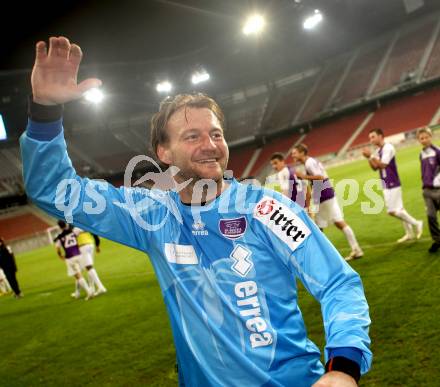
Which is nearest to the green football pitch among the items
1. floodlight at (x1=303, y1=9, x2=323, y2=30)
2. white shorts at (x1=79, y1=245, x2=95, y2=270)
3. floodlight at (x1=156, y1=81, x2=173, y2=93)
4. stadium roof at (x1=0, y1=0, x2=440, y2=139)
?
white shorts at (x1=79, y1=245, x2=95, y2=270)

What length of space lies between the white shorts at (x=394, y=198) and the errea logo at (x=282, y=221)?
21.9 ft

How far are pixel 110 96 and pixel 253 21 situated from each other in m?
19.7

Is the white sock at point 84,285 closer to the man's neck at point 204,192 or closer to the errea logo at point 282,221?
the man's neck at point 204,192

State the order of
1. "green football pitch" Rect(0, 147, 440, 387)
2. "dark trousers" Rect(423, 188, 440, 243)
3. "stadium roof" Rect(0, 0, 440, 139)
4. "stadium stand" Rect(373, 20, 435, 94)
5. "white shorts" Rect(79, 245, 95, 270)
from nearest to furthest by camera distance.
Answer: "green football pitch" Rect(0, 147, 440, 387)
"dark trousers" Rect(423, 188, 440, 243)
"white shorts" Rect(79, 245, 95, 270)
"stadium roof" Rect(0, 0, 440, 139)
"stadium stand" Rect(373, 20, 435, 94)

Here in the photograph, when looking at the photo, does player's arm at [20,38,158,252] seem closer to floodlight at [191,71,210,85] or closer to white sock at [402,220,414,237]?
white sock at [402,220,414,237]

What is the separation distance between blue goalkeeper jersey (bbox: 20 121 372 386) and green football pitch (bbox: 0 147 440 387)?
96.0 inches

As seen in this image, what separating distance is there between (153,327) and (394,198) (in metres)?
5.38

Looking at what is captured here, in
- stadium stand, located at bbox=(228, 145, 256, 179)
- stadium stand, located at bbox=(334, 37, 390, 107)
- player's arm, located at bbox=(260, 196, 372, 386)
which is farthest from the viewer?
stadium stand, located at bbox=(228, 145, 256, 179)

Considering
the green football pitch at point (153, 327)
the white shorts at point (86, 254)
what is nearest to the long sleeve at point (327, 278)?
the green football pitch at point (153, 327)

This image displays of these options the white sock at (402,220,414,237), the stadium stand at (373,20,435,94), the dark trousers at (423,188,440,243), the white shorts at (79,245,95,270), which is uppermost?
the stadium stand at (373,20,435,94)

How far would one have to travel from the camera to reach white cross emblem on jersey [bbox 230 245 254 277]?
1626mm

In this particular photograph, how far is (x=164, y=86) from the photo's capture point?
131 ft

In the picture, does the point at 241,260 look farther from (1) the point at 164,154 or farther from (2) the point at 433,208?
(2) the point at 433,208

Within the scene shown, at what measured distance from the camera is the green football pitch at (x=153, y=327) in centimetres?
387
